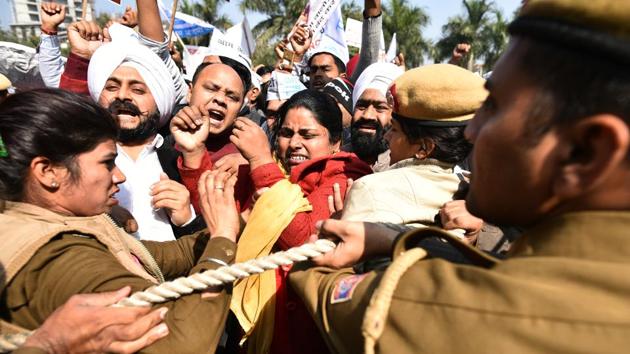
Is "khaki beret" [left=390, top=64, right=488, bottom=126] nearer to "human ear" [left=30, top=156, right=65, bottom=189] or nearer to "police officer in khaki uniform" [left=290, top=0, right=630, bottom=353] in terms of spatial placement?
"police officer in khaki uniform" [left=290, top=0, right=630, bottom=353]

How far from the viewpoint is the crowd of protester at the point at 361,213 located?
32.4 inches

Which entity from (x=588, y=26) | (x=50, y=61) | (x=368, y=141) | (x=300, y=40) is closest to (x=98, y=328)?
(x=588, y=26)

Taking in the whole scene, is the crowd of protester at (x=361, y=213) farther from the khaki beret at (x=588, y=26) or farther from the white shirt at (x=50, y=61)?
the white shirt at (x=50, y=61)

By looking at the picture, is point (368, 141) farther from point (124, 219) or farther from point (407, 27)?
point (407, 27)

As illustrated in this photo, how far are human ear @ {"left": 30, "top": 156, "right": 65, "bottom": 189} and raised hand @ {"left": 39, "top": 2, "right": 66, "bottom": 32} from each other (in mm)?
3596

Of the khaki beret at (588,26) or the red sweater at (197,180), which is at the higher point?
the khaki beret at (588,26)

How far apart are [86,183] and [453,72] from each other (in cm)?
147

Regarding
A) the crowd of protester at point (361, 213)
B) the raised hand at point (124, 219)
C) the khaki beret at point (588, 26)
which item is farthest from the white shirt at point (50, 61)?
the khaki beret at point (588, 26)

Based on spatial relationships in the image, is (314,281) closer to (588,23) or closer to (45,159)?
(588,23)

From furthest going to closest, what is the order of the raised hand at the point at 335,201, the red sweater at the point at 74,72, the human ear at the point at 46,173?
1. the red sweater at the point at 74,72
2. the raised hand at the point at 335,201
3. the human ear at the point at 46,173

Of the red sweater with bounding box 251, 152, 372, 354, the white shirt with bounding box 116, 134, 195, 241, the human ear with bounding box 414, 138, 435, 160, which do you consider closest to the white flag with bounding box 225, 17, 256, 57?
the white shirt with bounding box 116, 134, 195, 241

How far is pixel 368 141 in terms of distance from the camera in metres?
3.66

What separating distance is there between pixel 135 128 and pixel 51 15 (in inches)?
115

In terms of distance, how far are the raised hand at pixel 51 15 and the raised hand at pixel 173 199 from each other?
3117 mm
